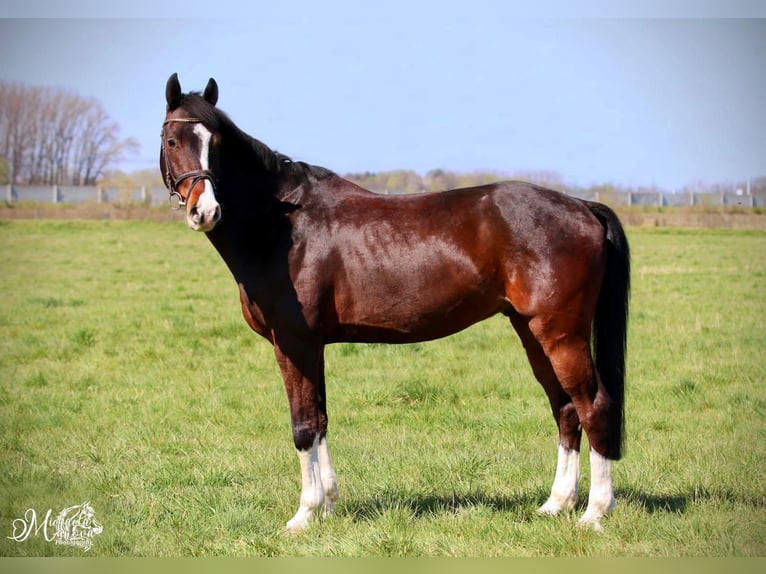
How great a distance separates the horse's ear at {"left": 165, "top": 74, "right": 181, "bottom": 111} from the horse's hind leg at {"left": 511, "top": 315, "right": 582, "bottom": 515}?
8.24 feet

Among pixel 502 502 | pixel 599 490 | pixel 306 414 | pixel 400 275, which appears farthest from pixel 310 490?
pixel 599 490

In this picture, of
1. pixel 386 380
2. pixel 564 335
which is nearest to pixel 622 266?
pixel 564 335

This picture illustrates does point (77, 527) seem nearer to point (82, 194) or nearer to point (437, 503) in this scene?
point (437, 503)

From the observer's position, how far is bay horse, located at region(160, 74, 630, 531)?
4.67 metres

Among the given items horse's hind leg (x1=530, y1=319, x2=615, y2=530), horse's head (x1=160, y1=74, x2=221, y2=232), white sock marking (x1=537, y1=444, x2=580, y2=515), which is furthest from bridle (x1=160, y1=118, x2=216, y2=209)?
white sock marking (x1=537, y1=444, x2=580, y2=515)

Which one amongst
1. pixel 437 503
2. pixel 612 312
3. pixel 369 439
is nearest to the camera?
pixel 612 312

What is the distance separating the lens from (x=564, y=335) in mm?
4660

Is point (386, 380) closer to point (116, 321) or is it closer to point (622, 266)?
point (622, 266)

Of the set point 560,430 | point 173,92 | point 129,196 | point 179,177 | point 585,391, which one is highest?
point 129,196

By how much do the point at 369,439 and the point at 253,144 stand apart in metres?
2.86

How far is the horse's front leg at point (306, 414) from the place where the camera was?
4.69 m

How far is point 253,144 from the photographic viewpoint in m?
4.83

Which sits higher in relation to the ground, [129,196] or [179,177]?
[129,196]

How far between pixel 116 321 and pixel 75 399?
414 centimetres
